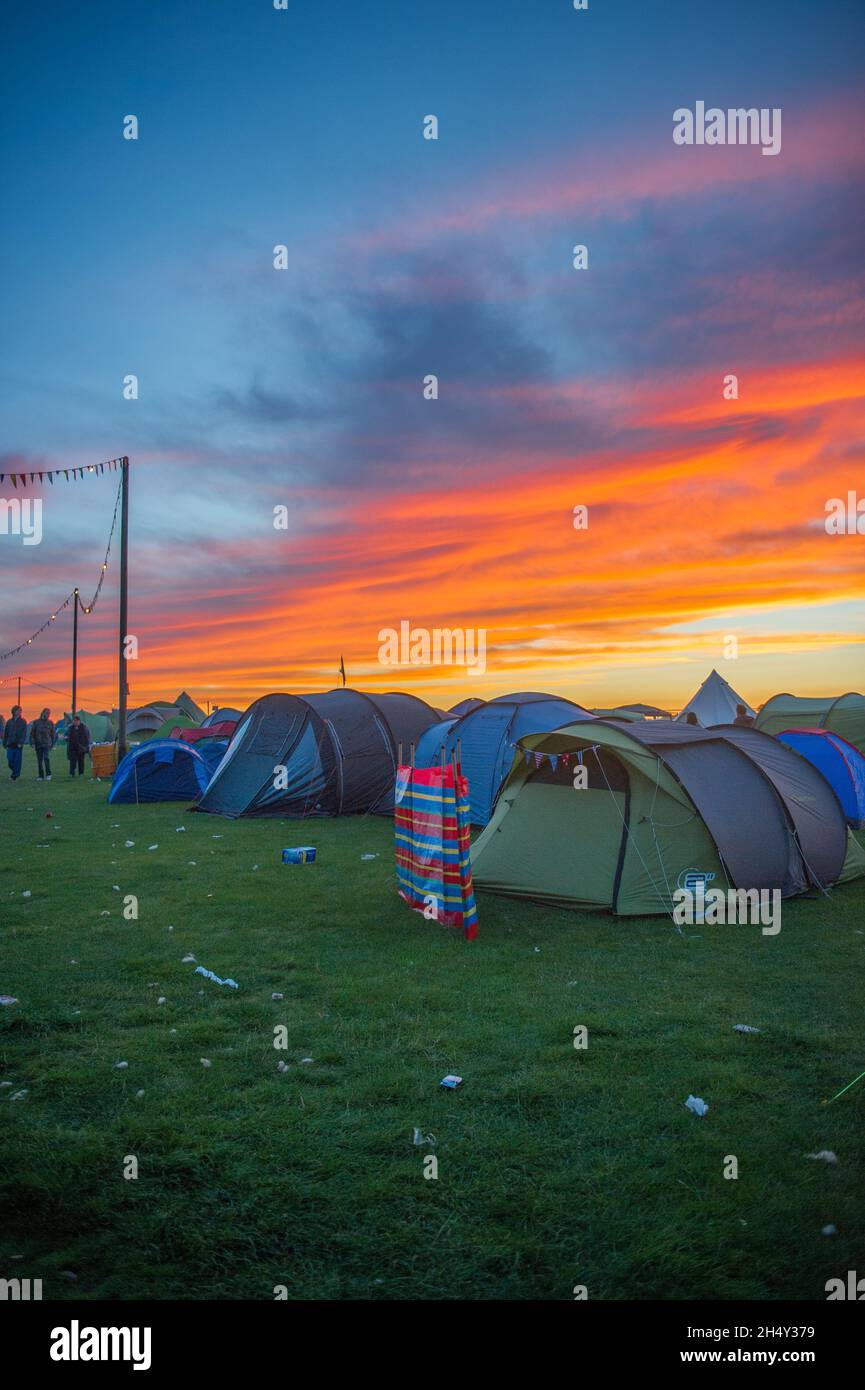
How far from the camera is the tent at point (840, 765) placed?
18.1 m

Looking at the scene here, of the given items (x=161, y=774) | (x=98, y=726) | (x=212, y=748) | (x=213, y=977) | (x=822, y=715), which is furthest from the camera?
(x=98, y=726)

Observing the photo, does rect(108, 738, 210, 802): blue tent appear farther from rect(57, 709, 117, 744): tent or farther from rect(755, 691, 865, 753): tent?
rect(57, 709, 117, 744): tent

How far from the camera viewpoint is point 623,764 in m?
11.3

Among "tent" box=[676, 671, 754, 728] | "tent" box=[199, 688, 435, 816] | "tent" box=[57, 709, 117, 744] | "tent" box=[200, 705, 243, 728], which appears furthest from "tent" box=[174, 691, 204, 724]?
"tent" box=[199, 688, 435, 816]

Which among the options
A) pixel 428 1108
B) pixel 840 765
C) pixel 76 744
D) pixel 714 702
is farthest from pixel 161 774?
pixel 714 702

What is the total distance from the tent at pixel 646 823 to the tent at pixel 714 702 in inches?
1249

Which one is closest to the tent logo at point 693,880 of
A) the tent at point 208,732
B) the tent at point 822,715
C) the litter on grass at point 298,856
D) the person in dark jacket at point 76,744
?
the litter on grass at point 298,856

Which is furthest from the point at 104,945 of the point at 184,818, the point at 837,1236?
the point at 184,818

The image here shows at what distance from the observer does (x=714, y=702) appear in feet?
145

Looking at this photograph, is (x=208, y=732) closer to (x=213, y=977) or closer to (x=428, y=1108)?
(x=213, y=977)

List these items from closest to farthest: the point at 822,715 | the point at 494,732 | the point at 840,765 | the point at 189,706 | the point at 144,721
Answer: the point at 840,765, the point at 494,732, the point at 822,715, the point at 144,721, the point at 189,706

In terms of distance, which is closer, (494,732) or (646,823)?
(646,823)

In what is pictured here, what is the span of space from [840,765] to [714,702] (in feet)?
86.8

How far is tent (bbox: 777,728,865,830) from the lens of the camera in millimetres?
18078
